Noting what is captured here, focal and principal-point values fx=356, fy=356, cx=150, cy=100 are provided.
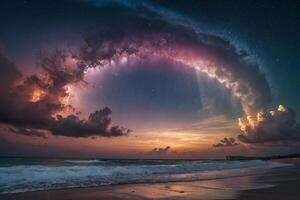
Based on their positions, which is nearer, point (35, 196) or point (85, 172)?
point (35, 196)

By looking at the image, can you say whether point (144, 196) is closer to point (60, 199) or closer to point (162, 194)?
point (162, 194)

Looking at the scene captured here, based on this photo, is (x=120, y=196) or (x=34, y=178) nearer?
(x=120, y=196)

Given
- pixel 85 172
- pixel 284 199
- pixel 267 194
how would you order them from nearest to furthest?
pixel 284 199
pixel 267 194
pixel 85 172

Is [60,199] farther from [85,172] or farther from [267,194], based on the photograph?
[85,172]

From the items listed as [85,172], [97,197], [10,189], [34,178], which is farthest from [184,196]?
[85,172]

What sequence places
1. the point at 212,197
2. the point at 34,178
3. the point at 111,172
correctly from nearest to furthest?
the point at 212,197
the point at 34,178
the point at 111,172

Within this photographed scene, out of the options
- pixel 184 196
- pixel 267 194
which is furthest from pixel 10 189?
pixel 267 194

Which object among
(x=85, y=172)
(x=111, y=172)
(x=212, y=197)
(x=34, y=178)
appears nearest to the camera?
(x=212, y=197)

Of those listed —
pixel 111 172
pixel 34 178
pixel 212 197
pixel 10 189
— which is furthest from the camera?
pixel 111 172
